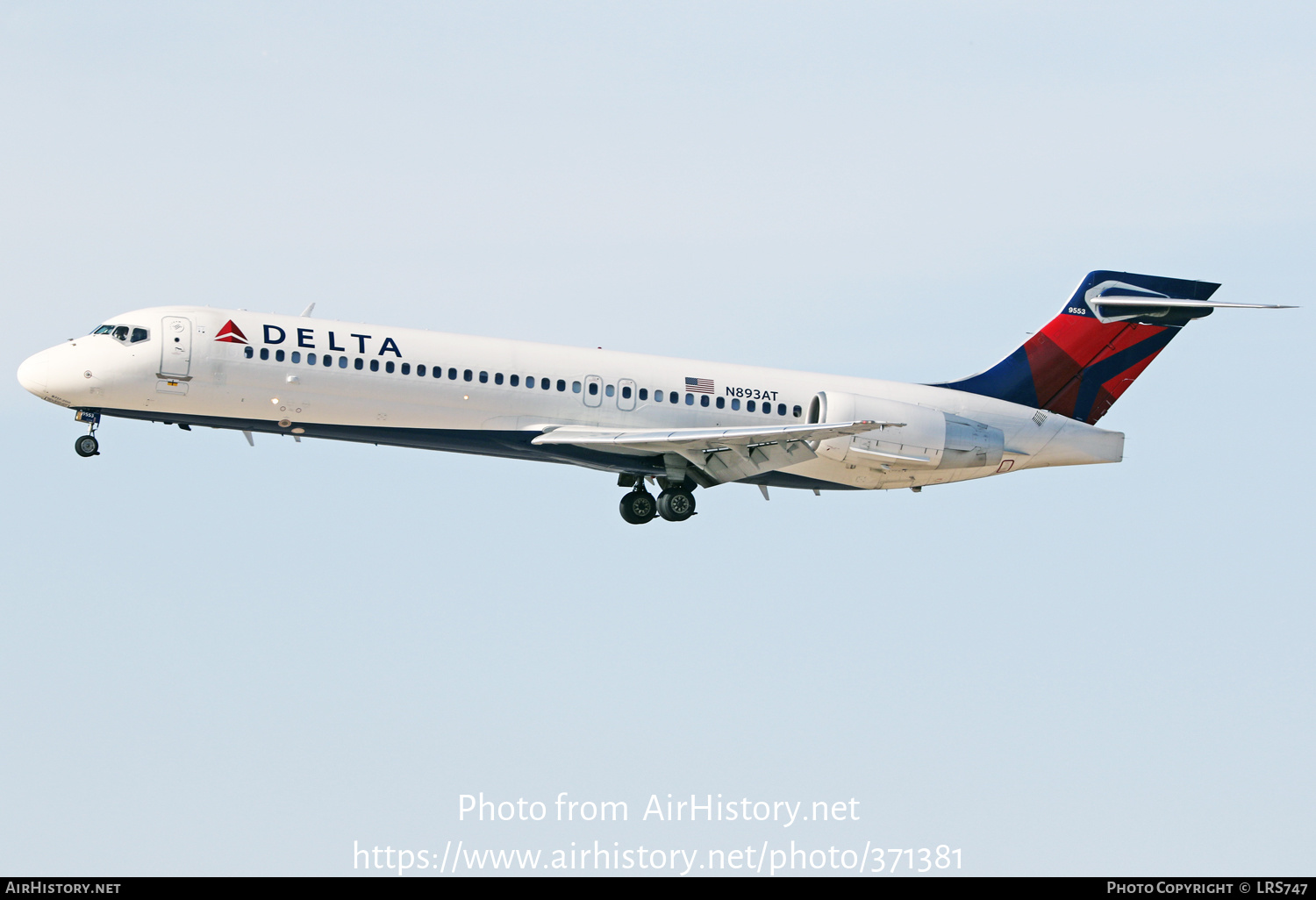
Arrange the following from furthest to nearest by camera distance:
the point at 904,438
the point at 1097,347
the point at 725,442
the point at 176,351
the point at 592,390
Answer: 1. the point at 1097,347
2. the point at 904,438
3. the point at 592,390
4. the point at 725,442
5. the point at 176,351

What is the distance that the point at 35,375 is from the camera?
31578 millimetres

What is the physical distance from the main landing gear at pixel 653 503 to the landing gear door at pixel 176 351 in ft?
31.9

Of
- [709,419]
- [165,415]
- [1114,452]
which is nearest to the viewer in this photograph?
[165,415]

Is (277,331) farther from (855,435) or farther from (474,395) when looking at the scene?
(855,435)

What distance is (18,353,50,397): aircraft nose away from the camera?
31547mm

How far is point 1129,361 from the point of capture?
37438 millimetres

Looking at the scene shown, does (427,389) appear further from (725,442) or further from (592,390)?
(725,442)

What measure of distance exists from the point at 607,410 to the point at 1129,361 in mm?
12437

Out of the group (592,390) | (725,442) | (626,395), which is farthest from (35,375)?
(725,442)

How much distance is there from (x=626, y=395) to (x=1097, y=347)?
11.3m

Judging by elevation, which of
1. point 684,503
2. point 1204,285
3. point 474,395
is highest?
point 1204,285

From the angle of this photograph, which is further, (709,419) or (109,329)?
(709,419)

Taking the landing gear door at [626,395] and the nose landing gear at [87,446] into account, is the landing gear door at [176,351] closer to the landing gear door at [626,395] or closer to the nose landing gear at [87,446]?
the nose landing gear at [87,446]

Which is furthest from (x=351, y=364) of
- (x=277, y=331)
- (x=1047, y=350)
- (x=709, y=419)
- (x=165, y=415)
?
(x=1047, y=350)
